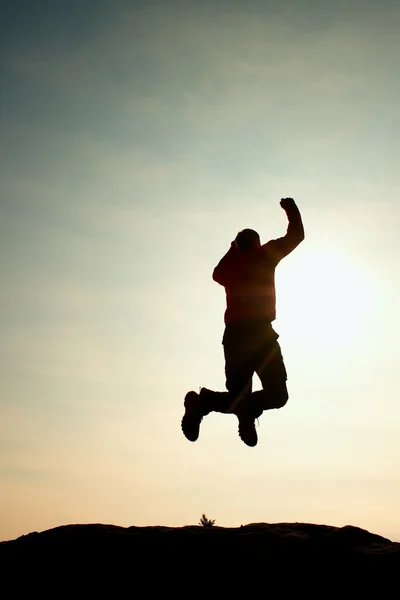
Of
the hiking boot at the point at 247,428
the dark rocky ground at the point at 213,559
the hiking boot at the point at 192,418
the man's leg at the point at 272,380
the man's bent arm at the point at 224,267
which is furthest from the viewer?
the hiking boot at the point at 192,418

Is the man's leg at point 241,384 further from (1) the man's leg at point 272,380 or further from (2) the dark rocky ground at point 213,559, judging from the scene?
(2) the dark rocky ground at point 213,559

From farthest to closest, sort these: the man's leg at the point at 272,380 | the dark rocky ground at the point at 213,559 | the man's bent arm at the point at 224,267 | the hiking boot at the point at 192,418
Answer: the hiking boot at the point at 192,418
the man's bent arm at the point at 224,267
the man's leg at the point at 272,380
the dark rocky ground at the point at 213,559

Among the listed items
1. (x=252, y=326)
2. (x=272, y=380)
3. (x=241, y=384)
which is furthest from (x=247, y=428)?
(x=252, y=326)

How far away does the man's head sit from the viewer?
8562 millimetres

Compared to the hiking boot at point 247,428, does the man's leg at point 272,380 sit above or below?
above

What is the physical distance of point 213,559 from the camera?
680 centimetres

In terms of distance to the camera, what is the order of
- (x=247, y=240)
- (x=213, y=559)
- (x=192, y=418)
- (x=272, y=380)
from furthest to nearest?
(x=192, y=418), (x=247, y=240), (x=272, y=380), (x=213, y=559)

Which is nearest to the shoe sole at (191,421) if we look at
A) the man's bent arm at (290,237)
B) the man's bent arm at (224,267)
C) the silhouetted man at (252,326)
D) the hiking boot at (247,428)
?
the silhouetted man at (252,326)

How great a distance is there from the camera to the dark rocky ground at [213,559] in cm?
639

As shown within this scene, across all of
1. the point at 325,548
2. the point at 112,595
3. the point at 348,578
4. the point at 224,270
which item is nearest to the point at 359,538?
the point at 325,548

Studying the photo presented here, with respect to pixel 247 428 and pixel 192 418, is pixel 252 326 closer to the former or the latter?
pixel 247 428

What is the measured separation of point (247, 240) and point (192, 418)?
2385 millimetres

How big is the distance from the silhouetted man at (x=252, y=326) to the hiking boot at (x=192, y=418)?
278 millimetres

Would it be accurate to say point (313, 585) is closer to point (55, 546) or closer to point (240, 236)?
point (55, 546)
